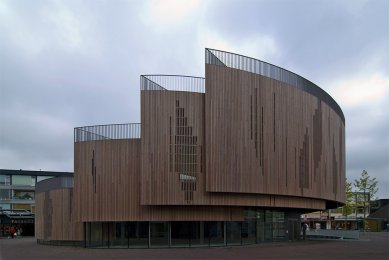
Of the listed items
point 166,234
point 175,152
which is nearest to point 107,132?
point 175,152

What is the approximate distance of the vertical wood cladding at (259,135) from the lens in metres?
33.3

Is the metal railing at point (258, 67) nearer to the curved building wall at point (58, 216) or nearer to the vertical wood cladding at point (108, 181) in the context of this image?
the vertical wood cladding at point (108, 181)

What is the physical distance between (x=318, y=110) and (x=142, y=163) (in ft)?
50.9

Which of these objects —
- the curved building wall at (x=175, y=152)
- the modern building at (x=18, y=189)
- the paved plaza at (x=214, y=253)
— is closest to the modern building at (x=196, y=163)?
the curved building wall at (x=175, y=152)

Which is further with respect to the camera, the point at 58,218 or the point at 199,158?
the point at 58,218

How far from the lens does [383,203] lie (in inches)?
4291

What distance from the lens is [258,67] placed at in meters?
35.7

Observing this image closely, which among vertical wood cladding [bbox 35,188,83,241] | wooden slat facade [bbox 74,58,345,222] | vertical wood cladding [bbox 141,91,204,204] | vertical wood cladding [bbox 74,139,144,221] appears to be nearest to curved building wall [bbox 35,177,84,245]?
vertical wood cladding [bbox 35,188,83,241]

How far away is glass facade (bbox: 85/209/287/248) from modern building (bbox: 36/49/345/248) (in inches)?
2.5

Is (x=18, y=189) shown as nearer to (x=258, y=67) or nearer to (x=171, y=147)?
(x=171, y=147)

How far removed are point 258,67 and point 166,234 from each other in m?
12.4

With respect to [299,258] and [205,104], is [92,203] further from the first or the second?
[299,258]

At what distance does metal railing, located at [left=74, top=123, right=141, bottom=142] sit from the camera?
3466 cm

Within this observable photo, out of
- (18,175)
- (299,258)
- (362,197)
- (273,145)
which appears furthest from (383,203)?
(299,258)
